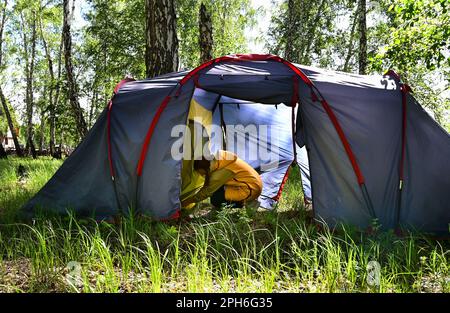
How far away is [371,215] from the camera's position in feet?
12.0

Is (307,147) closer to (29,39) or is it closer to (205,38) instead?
(205,38)

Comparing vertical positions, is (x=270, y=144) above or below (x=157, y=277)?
above

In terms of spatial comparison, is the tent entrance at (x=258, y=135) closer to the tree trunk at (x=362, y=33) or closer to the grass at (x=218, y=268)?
the grass at (x=218, y=268)

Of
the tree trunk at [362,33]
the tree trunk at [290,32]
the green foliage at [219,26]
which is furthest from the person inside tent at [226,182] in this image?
the green foliage at [219,26]

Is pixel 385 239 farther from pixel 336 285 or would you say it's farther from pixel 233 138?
pixel 233 138

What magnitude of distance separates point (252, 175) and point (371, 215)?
5.56ft

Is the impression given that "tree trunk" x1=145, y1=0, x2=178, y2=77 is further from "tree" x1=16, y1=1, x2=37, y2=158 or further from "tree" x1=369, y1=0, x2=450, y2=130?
"tree" x1=16, y1=1, x2=37, y2=158

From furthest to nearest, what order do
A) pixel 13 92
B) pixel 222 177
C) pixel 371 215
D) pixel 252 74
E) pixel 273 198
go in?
pixel 13 92
pixel 273 198
pixel 222 177
pixel 252 74
pixel 371 215

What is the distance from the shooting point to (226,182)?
475 centimetres

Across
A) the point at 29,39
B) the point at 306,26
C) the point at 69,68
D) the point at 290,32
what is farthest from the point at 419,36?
the point at 29,39

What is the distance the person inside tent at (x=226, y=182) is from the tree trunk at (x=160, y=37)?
6.27ft

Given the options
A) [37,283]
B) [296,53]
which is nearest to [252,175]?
[37,283]

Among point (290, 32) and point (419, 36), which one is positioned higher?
point (290, 32)

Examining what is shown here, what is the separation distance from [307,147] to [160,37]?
316cm
